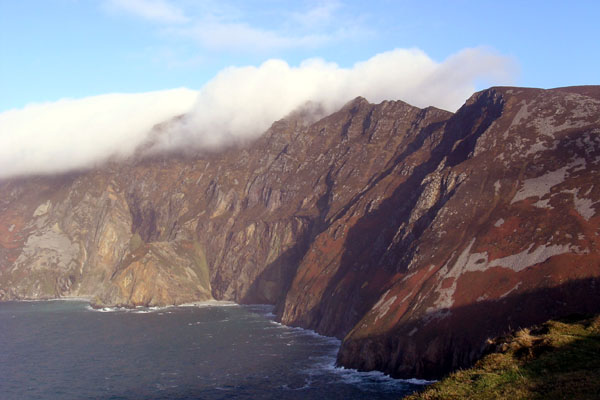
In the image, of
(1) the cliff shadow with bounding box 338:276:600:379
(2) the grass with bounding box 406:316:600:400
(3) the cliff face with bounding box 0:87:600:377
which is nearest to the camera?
(2) the grass with bounding box 406:316:600:400

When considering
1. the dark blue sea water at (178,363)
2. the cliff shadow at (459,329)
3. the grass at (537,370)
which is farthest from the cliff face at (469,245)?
the grass at (537,370)

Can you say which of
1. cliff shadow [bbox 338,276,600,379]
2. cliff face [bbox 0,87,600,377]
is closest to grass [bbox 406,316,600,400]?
cliff shadow [bbox 338,276,600,379]

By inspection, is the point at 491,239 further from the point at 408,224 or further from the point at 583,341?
the point at 583,341

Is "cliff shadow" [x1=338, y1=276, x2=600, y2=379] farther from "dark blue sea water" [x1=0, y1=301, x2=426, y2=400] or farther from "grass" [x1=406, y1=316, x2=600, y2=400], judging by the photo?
"grass" [x1=406, y1=316, x2=600, y2=400]

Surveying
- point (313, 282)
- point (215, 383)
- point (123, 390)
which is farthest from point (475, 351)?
point (313, 282)

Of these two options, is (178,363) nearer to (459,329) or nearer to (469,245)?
(459,329)
